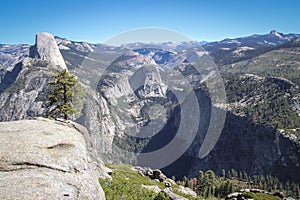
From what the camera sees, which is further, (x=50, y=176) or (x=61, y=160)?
(x=61, y=160)

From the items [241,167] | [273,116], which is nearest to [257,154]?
[241,167]

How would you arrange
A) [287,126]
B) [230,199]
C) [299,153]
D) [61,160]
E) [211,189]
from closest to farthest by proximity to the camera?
[61,160], [230,199], [211,189], [299,153], [287,126]

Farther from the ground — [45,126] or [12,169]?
[45,126]

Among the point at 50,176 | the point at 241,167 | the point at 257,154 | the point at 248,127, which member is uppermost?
the point at 50,176

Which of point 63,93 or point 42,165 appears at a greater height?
point 63,93

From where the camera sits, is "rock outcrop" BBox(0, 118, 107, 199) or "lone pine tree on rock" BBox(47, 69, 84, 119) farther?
"lone pine tree on rock" BBox(47, 69, 84, 119)

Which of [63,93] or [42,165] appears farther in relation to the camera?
[63,93]

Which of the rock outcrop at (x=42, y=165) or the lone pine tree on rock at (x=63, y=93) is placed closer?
the rock outcrop at (x=42, y=165)

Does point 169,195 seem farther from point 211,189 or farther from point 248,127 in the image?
point 248,127
